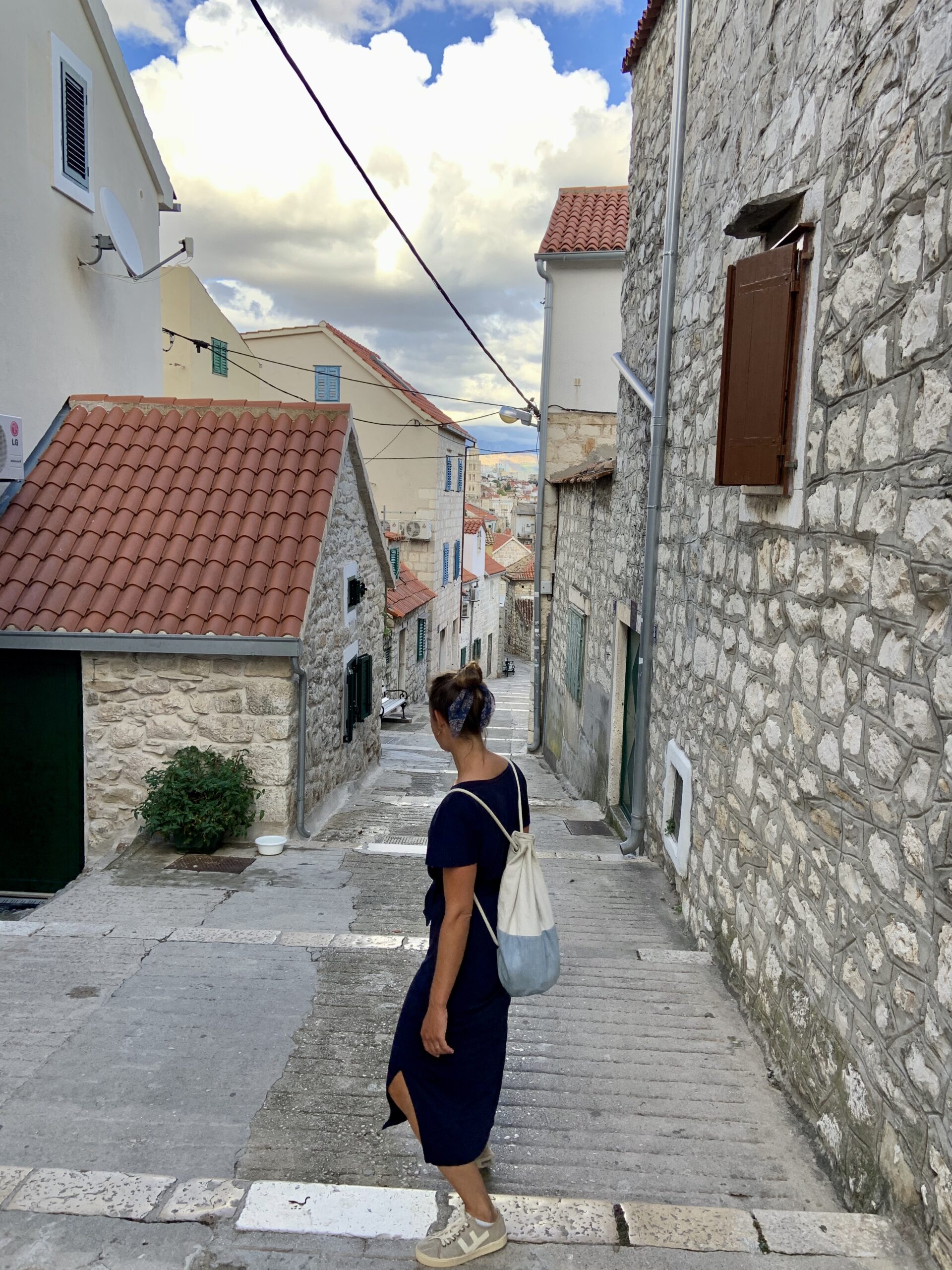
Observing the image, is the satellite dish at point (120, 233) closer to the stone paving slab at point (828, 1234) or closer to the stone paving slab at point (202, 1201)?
the stone paving slab at point (202, 1201)

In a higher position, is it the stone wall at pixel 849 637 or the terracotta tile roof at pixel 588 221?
the terracotta tile roof at pixel 588 221

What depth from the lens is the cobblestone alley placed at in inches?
95.7

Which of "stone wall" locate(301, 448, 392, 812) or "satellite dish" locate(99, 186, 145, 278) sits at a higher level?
"satellite dish" locate(99, 186, 145, 278)

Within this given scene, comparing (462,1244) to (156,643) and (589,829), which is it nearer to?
(156,643)

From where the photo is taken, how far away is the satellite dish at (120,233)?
9477 millimetres

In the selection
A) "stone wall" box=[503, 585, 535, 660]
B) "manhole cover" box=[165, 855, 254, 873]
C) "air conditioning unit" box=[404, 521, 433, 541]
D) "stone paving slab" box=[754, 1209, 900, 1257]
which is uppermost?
"air conditioning unit" box=[404, 521, 433, 541]

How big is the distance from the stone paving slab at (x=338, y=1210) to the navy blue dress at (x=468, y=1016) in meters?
0.24

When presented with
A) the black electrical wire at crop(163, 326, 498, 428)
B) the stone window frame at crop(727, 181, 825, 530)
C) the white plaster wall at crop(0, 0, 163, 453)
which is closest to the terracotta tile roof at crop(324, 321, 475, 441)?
Answer: the black electrical wire at crop(163, 326, 498, 428)

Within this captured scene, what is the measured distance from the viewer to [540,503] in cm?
1446

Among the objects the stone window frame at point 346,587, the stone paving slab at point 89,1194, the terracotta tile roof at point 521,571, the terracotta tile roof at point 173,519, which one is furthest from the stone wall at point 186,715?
the terracotta tile roof at point 521,571

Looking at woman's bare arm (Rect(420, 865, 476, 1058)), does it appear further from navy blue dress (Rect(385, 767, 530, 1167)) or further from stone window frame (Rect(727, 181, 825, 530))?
stone window frame (Rect(727, 181, 825, 530))

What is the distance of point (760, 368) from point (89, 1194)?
3.69 metres

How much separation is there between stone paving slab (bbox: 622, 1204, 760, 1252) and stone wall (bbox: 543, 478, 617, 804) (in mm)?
5675

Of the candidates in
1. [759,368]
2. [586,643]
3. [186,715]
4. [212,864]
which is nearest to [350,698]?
[186,715]
